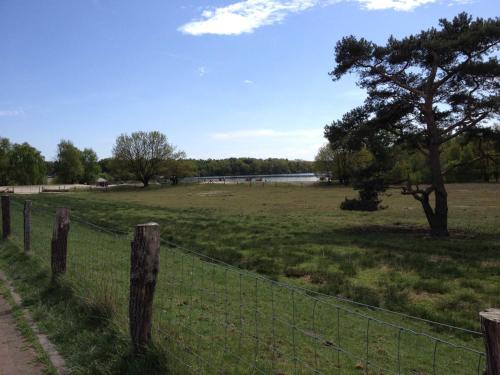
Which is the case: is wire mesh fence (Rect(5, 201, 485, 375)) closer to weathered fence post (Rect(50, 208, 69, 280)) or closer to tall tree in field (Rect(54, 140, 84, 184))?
weathered fence post (Rect(50, 208, 69, 280))

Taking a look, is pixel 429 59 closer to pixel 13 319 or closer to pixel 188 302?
pixel 188 302

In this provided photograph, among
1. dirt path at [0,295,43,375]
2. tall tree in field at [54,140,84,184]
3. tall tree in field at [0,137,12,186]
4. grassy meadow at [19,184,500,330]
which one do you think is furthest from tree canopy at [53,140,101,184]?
dirt path at [0,295,43,375]

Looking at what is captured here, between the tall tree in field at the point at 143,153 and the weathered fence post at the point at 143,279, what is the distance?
347ft

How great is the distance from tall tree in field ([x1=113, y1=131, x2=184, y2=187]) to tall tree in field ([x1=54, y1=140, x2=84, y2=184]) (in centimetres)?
3188

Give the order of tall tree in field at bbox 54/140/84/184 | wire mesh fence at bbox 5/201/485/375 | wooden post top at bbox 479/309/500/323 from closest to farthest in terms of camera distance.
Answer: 1. wooden post top at bbox 479/309/500/323
2. wire mesh fence at bbox 5/201/485/375
3. tall tree in field at bbox 54/140/84/184

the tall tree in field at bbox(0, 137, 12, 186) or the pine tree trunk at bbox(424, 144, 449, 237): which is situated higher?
the tall tree in field at bbox(0, 137, 12, 186)

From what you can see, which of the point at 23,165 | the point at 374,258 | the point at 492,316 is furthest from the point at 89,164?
the point at 492,316

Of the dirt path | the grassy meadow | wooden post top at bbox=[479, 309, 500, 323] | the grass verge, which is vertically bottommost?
the grassy meadow

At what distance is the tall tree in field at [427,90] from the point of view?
20453 millimetres

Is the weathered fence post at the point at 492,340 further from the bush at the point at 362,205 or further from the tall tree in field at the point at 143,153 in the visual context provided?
the tall tree in field at the point at 143,153

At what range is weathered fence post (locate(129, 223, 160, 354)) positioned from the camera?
486 centimetres

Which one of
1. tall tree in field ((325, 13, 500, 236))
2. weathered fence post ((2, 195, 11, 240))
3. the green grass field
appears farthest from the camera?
tall tree in field ((325, 13, 500, 236))

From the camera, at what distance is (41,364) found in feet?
16.6

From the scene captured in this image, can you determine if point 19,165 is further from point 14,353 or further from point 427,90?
point 14,353
